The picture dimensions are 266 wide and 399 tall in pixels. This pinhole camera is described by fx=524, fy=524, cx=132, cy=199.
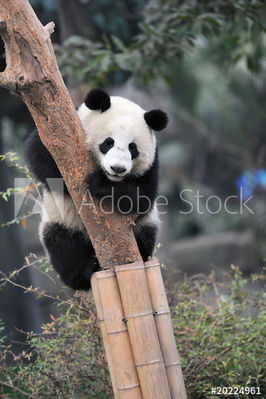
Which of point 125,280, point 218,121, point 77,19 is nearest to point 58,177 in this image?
point 125,280

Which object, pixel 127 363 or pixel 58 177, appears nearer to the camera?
pixel 127 363

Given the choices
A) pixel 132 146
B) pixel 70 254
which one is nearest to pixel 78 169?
pixel 132 146

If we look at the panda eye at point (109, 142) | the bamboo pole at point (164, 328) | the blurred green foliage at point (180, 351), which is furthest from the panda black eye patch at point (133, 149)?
the blurred green foliage at point (180, 351)

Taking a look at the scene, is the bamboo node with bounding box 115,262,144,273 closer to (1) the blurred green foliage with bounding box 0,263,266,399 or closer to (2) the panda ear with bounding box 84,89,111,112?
(1) the blurred green foliage with bounding box 0,263,266,399

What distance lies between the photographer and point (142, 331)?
2.77 meters

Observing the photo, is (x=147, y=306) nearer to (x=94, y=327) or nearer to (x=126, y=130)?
(x=94, y=327)

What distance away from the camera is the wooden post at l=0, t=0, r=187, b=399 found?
8.69 feet

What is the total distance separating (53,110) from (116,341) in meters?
1.26

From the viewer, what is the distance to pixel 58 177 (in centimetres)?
318

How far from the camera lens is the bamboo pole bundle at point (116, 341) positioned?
108 inches

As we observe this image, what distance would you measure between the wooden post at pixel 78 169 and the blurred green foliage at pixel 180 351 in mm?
528

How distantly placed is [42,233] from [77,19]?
11.8 ft

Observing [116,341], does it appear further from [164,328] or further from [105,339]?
[164,328]

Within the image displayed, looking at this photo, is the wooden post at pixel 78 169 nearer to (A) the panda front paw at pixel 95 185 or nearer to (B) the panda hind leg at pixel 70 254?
(A) the panda front paw at pixel 95 185
